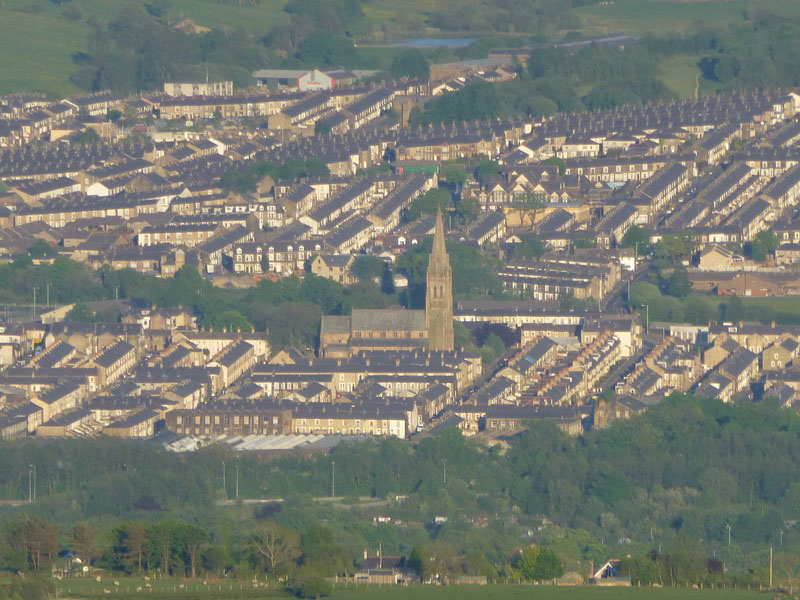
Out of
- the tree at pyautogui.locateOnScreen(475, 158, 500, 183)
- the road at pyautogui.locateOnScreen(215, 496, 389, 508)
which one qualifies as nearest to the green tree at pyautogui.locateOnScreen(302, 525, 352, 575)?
the road at pyautogui.locateOnScreen(215, 496, 389, 508)

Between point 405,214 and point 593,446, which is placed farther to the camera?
point 405,214

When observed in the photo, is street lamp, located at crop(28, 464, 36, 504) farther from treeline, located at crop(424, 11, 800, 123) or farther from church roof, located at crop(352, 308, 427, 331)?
treeline, located at crop(424, 11, 800, 123)

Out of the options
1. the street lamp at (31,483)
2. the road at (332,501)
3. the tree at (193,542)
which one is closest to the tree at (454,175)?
the road at (332,501)

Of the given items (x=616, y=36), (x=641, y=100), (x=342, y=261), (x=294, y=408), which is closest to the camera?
(x=294, y=408)

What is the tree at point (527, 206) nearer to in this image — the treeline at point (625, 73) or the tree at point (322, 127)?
the treeline at point (625, 73)

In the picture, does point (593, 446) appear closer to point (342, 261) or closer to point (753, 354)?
point (753, 354)

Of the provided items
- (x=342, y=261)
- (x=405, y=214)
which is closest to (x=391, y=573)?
(x=342, y=261)

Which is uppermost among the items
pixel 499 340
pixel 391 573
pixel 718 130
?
pixel 718 130
